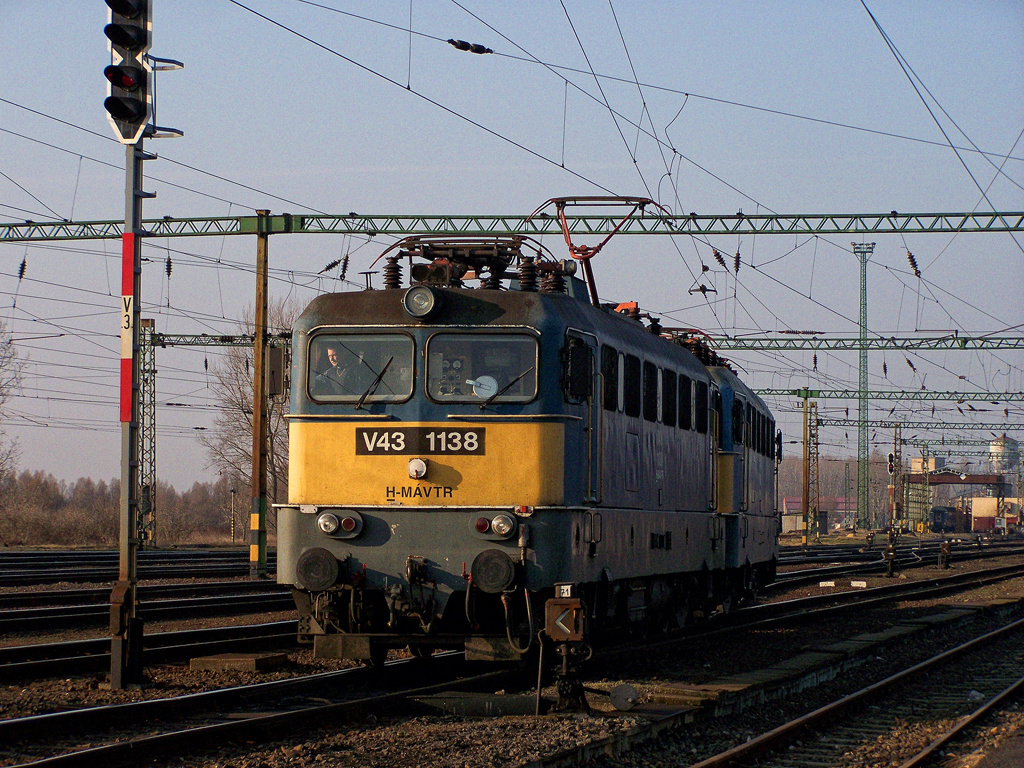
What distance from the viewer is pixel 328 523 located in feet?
36.7

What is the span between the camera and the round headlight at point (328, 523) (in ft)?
36.6

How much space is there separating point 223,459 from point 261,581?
3420 cm

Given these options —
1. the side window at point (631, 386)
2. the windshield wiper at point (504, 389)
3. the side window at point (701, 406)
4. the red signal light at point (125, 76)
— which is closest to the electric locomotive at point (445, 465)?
the windshield wiper at point (504, 389)

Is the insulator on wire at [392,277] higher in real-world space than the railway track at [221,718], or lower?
higher

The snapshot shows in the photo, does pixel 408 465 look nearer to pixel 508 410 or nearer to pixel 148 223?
pixel 508 410

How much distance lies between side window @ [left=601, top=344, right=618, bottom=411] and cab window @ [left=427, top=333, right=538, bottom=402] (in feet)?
4.03

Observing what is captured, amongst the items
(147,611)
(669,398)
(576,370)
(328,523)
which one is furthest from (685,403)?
(147,611)

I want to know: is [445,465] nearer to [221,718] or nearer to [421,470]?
[421,470]

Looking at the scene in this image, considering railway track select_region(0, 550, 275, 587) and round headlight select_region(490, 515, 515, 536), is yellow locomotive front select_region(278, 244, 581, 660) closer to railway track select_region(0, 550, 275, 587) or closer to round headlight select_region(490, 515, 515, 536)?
round headlight select_region(490, 515, 515, 536)

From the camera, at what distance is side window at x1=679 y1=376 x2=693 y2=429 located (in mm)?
15398

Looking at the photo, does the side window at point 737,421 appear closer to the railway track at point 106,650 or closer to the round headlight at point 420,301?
the railway track at point 106,650

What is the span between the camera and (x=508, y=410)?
1120 cm

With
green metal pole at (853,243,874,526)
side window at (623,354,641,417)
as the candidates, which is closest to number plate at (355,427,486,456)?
side window at (623,354,641,417)

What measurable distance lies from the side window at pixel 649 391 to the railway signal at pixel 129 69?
5.84 meters
